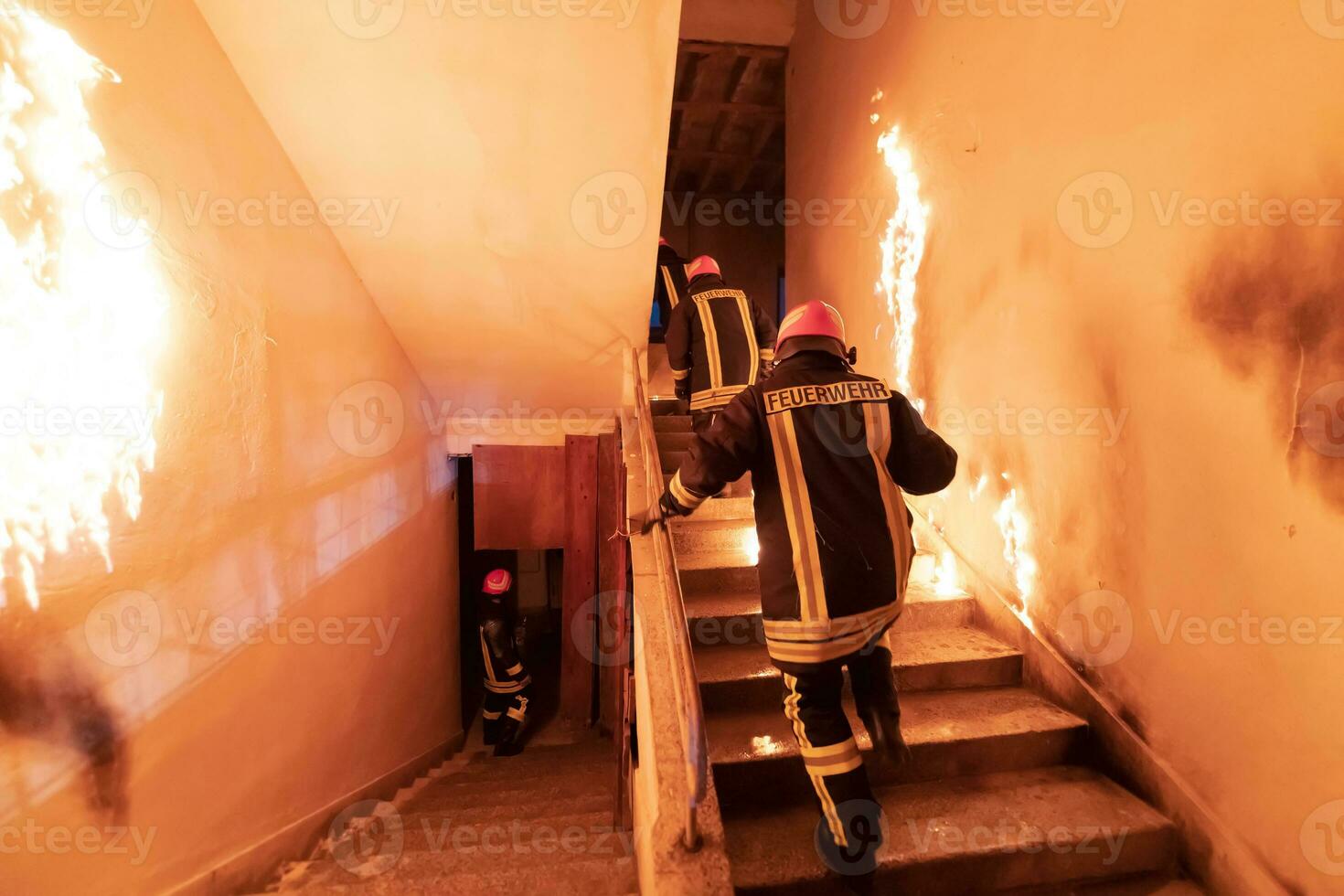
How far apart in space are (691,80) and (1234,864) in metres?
6.73

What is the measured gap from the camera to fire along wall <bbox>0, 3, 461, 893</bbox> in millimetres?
1559

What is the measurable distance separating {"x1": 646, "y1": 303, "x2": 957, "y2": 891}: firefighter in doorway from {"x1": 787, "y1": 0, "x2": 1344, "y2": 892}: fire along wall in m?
0.85

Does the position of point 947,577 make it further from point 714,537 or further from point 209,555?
point 209,555

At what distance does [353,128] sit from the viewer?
2.68m

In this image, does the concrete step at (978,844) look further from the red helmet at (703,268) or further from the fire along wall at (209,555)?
the red helmet at (703,268)

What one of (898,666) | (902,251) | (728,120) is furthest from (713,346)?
(728,120)

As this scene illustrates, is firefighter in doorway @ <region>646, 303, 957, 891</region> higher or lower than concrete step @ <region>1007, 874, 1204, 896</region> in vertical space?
higher

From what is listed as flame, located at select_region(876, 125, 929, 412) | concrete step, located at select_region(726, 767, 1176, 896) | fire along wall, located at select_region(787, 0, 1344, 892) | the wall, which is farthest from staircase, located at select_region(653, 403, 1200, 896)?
the wall

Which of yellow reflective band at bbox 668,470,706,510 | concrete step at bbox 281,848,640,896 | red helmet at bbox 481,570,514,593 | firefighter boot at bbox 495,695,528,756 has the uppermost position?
yellow reflective band at bbox 668,470,706,510

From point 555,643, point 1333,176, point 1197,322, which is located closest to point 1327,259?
point 1333,176

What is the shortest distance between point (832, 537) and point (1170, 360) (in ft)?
4.33

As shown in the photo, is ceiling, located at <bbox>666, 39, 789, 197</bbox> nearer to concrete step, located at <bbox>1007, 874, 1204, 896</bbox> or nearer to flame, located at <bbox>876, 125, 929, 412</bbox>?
flame, located at <bbox>876, 125, 929, 412</bbox>

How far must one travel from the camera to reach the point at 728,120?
6496 mm

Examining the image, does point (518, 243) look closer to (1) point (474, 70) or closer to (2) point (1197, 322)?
(1) point (474, 70)
